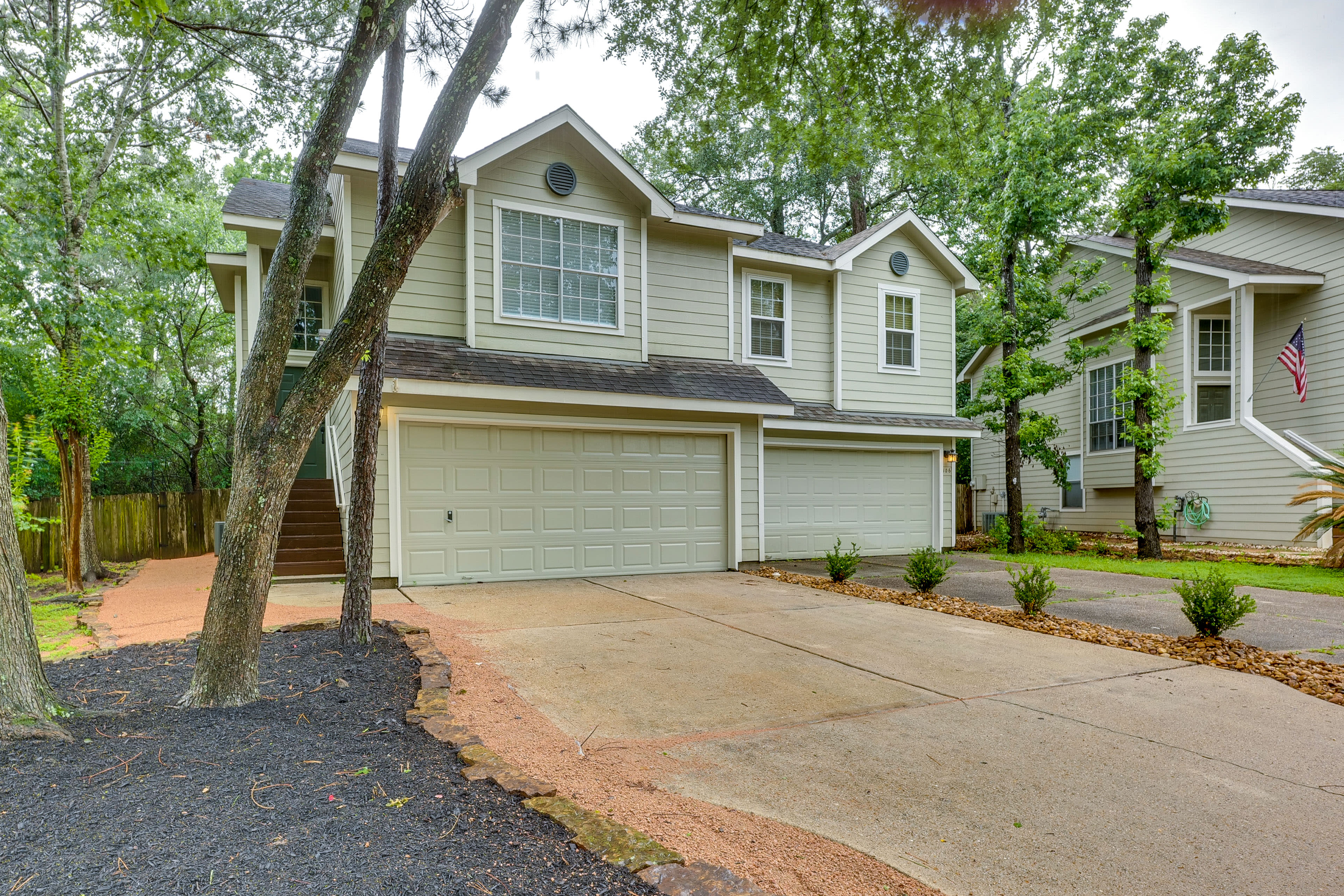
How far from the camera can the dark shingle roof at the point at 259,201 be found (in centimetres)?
1006

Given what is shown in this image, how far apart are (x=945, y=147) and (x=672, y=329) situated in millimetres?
4547

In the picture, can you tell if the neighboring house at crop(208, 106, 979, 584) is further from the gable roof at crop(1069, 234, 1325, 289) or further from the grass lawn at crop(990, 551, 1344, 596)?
the gable roof at crop(1069, 234, 1325, 289)

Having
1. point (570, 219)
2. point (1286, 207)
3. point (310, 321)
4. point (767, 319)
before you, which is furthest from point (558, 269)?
point (1286, 207)

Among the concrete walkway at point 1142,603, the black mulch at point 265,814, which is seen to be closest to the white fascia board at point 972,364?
the concrete walkway at point 1142,603

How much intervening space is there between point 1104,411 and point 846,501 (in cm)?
834

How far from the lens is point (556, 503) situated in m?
9.51

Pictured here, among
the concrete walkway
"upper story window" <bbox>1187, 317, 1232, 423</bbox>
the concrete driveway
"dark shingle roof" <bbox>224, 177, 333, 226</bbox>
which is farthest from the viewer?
"upper story window" <bbox>1187, 317, 1232, 423</bbox>

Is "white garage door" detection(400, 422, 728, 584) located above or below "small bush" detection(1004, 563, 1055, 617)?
above

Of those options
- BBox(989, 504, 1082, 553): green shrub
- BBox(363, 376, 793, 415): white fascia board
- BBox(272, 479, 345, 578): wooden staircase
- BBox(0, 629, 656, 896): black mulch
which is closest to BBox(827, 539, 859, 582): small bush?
BBox(363, 376, 793, 415): white fascia board

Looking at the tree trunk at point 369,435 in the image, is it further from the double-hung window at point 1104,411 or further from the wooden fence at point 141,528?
the double-hung window at point 1104,411

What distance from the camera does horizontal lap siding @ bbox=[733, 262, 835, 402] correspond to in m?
12.4

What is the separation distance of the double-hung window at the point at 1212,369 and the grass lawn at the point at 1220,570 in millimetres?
4498

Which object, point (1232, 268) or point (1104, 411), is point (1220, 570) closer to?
point (1232, 268)

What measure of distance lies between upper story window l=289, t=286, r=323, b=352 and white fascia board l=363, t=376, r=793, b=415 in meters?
3.75
